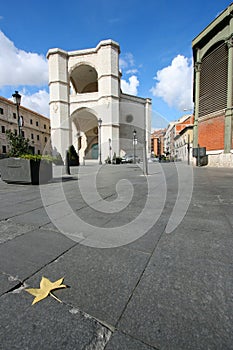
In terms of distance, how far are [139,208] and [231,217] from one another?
5.07 feet

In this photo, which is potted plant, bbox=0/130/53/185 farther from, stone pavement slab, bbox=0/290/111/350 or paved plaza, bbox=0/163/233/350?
stone pavement slab, bbox=0/290/111/350

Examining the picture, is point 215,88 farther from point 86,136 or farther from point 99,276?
point 86,136

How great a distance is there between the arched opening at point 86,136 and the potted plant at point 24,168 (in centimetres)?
2554

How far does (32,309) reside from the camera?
3.75 feet

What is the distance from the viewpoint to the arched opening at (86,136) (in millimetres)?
32062

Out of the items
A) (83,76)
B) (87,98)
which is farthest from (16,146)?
(83,76)

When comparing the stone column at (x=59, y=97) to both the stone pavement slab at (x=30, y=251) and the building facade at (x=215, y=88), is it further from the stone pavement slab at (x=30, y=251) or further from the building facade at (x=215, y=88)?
the stone pavement slab at (x=30, y=251)

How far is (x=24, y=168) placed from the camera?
630 cm

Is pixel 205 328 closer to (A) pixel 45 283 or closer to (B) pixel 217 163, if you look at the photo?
(A) pixel 45 283

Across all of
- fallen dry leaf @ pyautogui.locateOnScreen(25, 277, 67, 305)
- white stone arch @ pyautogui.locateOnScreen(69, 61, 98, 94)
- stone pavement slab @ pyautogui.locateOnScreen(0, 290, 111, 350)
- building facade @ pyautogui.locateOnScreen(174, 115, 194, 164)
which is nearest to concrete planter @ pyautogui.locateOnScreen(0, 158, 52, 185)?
fallen dry leaf @ pyautogui.locateOnScreen(25, 277, 67, 305)

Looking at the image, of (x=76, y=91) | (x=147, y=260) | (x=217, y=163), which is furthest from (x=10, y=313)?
(x=76, y=91)

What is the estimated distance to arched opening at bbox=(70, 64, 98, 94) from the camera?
30181mm

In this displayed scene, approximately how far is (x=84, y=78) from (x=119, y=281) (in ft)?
126

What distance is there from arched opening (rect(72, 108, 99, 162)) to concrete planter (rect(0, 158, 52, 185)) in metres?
25.8
